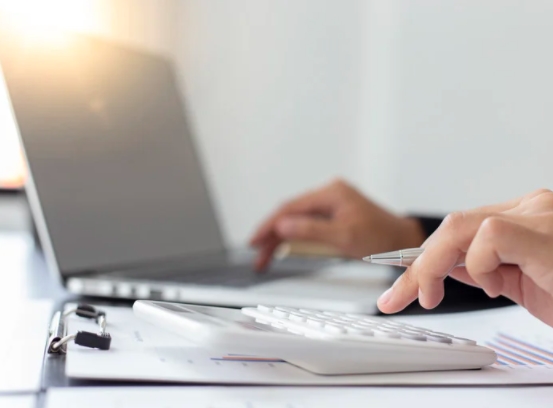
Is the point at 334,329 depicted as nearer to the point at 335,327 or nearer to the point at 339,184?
the point at 335,327

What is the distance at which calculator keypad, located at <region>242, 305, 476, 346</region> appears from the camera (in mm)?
385

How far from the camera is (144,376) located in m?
0.36

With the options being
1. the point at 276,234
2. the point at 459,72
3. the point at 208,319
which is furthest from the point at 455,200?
the point at 208,319

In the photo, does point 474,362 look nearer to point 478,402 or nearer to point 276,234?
point 478,402

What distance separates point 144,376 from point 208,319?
0.05 meters

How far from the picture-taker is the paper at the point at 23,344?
361 millimetres

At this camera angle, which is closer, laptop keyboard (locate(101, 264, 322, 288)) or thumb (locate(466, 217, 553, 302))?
thumb (locate(466, 217, 553, 302))

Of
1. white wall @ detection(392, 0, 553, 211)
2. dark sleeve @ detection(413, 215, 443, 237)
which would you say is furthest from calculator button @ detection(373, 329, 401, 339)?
white wall @ detection(392, 0, 553, 211)

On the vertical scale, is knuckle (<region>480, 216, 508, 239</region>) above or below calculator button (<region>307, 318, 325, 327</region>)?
above

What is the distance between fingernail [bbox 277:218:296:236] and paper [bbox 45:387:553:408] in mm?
620

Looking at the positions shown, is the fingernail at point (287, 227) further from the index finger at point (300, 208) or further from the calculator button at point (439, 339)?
the calculator button at point (439, 339)

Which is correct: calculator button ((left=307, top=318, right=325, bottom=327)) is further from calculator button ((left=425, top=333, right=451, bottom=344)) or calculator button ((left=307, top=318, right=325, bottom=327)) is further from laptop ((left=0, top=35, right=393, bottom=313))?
laptop ((left=0, top=35, right=393, bottom=313))

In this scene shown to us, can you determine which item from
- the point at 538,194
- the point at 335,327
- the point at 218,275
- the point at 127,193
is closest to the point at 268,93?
the point at 127,193

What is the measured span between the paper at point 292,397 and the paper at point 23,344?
3 cm
